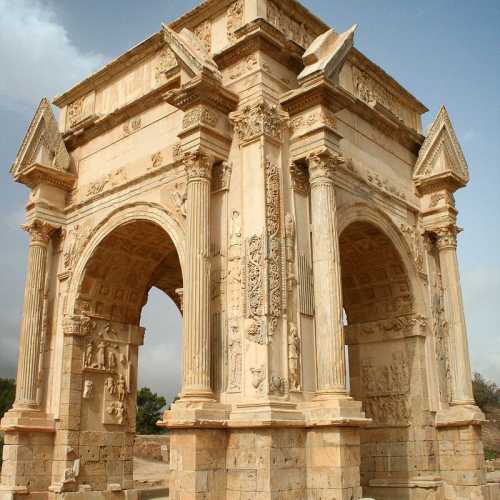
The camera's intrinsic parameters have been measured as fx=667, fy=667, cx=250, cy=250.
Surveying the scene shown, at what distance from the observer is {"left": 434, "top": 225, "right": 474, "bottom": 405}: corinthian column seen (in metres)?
14.0

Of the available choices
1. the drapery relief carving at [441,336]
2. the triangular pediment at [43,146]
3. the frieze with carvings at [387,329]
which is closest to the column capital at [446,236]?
the drapery relief carving at [441,336]

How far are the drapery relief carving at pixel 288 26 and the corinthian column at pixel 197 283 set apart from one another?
3.15 meters

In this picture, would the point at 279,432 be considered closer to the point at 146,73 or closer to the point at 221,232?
the point at 221,232

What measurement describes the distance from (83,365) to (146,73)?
630 centimetres

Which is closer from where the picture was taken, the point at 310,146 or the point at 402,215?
the point at 310,146

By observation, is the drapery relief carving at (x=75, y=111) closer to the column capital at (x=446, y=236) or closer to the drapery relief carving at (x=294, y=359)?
the drapery relief carving at (x=294, y=359)

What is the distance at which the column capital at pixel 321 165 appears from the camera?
11328 mm

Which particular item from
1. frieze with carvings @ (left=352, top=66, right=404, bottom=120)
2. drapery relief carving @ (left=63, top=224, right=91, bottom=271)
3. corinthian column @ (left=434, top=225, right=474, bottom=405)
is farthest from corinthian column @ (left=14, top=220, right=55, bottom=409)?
corinthian column @ (left=434, top=225, right=474, bottom=405)

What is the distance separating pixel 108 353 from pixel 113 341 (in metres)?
0.30

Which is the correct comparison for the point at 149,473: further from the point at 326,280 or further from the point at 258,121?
the point at 258,121

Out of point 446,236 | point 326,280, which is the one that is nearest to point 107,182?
point 326,280

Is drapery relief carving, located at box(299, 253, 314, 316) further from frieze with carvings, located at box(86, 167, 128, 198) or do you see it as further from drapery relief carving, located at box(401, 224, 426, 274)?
frieze with carvings, located at box(86, 167, 128, 198)

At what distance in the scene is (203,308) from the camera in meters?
10.6

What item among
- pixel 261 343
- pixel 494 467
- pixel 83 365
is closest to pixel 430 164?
pixel 261 343
